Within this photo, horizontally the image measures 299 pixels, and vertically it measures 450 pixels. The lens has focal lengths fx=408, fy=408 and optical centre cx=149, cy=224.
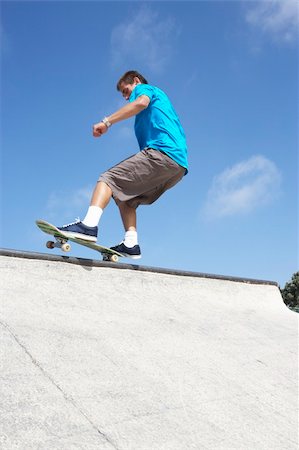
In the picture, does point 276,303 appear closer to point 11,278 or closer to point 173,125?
point 173,125

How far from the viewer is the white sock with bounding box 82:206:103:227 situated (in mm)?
4387

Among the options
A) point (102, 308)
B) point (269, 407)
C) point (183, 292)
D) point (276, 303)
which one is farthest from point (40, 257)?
point (276, 303)

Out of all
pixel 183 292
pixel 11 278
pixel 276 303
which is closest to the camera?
pixel 11 278

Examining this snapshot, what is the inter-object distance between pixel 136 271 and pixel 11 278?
5.10 ft

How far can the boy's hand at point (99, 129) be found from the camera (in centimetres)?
431

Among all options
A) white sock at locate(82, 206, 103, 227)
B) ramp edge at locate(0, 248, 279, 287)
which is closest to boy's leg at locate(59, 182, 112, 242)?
white sock at locate(82, 206, 103, 227)

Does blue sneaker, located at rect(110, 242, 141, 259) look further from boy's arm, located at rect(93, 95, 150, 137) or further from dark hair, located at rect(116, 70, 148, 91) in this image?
dark hair, located at rect(116, 70, 148, 91)

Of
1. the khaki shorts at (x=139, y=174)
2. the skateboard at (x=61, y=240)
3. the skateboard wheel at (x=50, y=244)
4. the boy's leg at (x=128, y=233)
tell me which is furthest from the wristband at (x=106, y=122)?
the skateboard wheel at (x=50, y=244)

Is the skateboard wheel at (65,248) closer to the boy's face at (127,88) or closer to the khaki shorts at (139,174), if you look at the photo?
the khaki shorts at (139,174)

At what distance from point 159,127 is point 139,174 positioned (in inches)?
25.7

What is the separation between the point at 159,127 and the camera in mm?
4797

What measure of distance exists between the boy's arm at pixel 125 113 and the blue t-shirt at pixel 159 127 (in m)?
0.13

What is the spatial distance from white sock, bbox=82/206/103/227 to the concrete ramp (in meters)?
0.46

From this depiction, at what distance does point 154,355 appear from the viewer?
2861 millimetres
